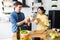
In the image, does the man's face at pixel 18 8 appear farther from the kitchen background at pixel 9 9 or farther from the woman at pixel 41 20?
the woman at pixel 41 20

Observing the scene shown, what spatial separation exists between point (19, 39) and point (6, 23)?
0.99 ft

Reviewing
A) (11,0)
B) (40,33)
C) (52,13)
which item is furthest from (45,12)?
(11,0)

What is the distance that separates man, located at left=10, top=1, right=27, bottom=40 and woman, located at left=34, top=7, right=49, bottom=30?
183mm

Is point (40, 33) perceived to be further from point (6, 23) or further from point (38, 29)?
point (6, 23)

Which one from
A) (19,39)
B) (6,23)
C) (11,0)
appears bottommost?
(19,39)

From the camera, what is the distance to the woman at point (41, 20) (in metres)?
2.45

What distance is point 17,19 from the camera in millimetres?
2395

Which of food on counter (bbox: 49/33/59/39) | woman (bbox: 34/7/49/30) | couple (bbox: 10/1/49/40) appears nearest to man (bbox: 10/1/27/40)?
couple (bbox: 10/1/49/40)

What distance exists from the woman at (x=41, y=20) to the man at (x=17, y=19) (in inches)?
7.2

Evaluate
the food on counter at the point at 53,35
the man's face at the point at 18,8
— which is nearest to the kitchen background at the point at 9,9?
the man's face at the point at 18,8

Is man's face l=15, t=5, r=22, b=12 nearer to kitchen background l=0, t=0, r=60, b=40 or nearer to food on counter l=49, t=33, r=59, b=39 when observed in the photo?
kitchen background l=0, t=0, r=60, b=40

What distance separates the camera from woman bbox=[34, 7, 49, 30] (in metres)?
2.45

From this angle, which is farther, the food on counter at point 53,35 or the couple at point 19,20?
the couple at point 19,20

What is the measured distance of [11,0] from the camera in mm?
2408
